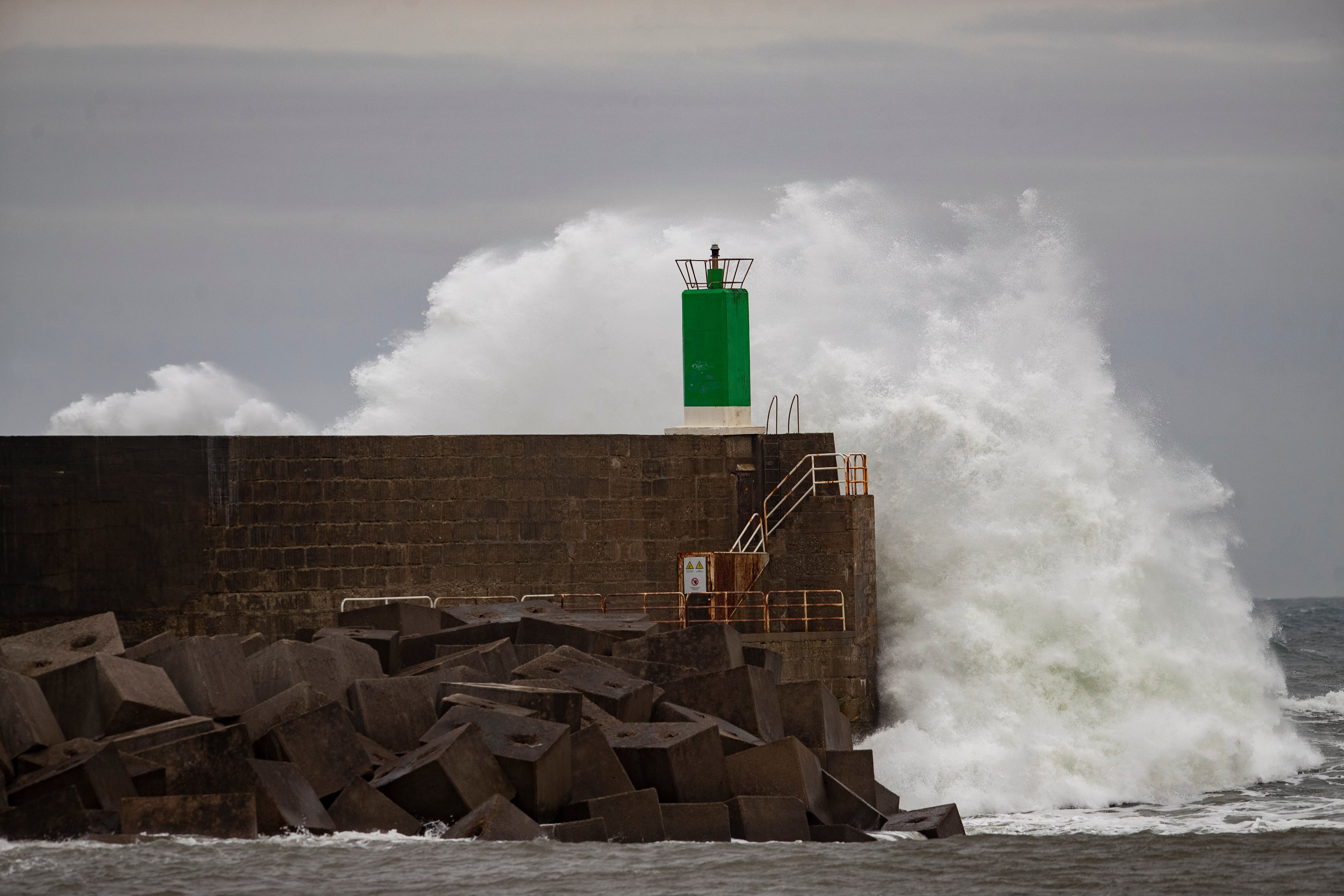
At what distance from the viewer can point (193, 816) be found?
7.49m

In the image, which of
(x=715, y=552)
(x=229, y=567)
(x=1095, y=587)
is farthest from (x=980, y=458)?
(x=229, y=567)

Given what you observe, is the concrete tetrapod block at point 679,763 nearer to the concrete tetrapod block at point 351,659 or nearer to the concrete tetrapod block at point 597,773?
the concrete tetrapod block at point 597,773

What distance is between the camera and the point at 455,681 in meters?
9.37

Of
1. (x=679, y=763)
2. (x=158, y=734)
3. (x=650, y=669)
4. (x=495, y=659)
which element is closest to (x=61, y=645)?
(x=158, y=734)

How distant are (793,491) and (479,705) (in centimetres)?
550

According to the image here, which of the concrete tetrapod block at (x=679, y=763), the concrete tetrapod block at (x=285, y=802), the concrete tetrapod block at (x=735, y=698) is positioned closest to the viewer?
the concrete tetrapod block at (x=285, y=802)

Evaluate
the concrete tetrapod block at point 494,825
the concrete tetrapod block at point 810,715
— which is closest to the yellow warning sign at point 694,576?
the concrete tetrapod block at point 810,715

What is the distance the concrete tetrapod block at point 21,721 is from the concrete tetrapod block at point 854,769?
4.37 meters

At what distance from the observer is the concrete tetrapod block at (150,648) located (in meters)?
9.19

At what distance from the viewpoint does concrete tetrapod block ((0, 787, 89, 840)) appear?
738 centimetres

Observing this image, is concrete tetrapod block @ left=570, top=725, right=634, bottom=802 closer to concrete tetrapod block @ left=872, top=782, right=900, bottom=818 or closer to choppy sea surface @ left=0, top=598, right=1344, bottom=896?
choppy sea surface @ left=0, top=598, right=1344, bottom=896

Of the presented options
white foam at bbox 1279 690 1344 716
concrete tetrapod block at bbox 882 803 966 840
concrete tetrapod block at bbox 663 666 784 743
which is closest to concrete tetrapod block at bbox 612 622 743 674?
concrete tetrapod block at bbox 663 666 784 743

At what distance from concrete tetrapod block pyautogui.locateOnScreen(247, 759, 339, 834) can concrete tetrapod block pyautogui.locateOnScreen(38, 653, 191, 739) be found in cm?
70

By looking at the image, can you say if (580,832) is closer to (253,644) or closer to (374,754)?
(374,754)
